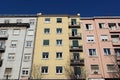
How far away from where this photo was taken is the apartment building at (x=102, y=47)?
3250 centimetres

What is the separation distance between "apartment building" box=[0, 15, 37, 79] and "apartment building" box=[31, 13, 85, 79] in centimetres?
142

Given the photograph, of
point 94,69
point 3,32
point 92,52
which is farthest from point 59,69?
point 3,32

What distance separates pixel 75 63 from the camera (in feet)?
109

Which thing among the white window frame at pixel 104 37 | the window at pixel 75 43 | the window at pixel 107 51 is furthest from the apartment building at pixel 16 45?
the window at pixel 107 51

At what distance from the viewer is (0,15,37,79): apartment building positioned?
3288cm

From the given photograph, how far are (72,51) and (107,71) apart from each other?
7777 millimetres

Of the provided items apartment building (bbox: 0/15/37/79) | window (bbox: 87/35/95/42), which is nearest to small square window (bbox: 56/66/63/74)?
apartment building (bbox: 0/15/37/79)

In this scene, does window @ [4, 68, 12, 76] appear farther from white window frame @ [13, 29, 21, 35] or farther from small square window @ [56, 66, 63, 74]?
small square window @ [56, 66, 63, 74]

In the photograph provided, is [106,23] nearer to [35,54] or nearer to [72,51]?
[72,51]

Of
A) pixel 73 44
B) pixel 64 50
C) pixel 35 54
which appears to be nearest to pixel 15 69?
pixel 35 54

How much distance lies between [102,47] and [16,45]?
1740cm

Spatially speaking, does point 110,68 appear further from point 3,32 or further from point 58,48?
point 3,32

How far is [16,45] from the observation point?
3584 cm

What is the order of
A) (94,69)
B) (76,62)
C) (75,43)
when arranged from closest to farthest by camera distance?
(94,69) < (76,62) < (75,43)
